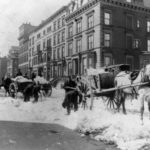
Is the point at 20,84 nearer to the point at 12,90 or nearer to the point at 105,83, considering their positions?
the point at 12,90

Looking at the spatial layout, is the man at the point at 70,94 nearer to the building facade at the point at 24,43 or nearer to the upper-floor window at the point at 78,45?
the upper-floor window at the point at 78,45

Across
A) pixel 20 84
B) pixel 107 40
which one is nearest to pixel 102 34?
pixel 107 40

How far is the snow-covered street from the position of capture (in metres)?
7.47

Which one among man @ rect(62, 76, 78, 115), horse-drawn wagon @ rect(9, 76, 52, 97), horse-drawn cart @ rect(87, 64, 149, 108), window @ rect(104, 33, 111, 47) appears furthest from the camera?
window @ rect(104, 33, 111, 47)

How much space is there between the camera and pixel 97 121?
9.62 meters

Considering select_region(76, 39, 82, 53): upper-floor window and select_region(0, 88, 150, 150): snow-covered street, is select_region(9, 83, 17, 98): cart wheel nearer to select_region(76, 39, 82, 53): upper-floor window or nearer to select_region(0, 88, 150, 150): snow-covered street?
select_region(0, 88, 150, 150): snow-covered street

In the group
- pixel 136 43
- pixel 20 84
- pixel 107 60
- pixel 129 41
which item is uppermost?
pixel 129 41

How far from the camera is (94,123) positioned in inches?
375

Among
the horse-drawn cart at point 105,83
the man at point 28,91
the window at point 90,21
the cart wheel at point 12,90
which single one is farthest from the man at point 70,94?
the window at point 90,21

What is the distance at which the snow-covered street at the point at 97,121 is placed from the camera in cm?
747

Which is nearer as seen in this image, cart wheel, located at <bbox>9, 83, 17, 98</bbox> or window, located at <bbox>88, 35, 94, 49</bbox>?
cart wheel, located at <bbox>9, 83, 17, 98</bbox>

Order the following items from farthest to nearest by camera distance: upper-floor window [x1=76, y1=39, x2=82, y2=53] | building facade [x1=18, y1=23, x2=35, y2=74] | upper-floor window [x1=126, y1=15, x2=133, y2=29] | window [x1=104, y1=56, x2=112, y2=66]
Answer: building facade [x1=18, y1=23, x2=35, y2=74], upper-floor window [x1=76, y1=39, x2=82, y2=53], upper-floor window [x1=126, y1=15, x2=133, y2=29], window [x1=104, y1=56, x2=112, y2=66]

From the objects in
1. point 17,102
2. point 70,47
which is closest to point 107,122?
point 17,102

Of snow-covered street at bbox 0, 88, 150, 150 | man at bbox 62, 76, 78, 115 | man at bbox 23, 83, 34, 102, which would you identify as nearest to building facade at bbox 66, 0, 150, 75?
man at bbox 23, 83, 34, 102
